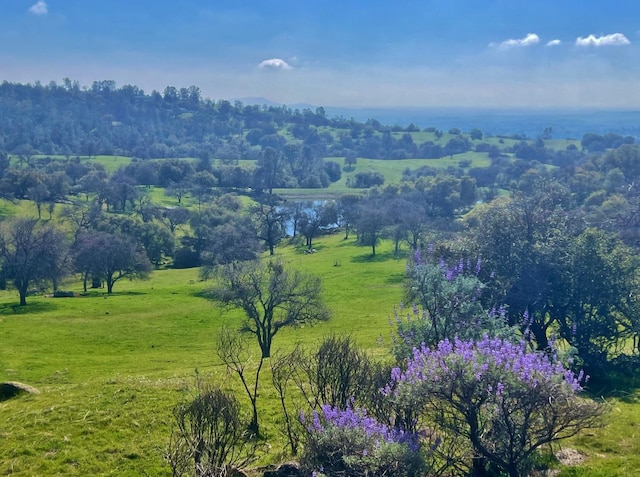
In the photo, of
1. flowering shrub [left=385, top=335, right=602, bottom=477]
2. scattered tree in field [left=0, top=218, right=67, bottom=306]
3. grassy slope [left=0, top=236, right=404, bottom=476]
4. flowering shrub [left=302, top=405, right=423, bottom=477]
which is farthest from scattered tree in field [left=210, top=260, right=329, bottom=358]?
scattered tree in field [left=0, top=218, right=67, bottom=306]

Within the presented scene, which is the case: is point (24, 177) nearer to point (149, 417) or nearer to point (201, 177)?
point (201, 177)

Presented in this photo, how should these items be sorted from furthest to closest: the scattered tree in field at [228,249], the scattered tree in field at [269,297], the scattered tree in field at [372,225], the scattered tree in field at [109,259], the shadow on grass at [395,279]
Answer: the scattered tree in field at [372,225]
the scattered tree in field at [228,249]
the shadow on grass at [395,279]
the scattered tree in field at [109,259]
the scattered tree in field at [269,297]

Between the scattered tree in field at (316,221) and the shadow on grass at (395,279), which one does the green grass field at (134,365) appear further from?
the scattered tree in field at (316,221)

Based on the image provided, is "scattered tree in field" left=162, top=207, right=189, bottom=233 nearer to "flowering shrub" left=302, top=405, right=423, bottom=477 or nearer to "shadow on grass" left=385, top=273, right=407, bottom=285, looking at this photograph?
"shadow on grass" left=385, top=273, right=407, bottom=285

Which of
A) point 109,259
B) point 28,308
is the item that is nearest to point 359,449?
point 28,308

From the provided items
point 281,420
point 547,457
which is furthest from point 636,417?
point 281,420

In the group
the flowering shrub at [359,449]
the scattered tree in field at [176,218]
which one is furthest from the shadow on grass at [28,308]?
the scattered tree in field at [176,218]
